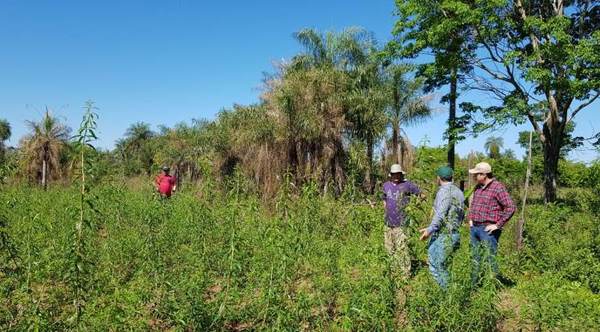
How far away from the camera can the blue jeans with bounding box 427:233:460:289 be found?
13.1 ft

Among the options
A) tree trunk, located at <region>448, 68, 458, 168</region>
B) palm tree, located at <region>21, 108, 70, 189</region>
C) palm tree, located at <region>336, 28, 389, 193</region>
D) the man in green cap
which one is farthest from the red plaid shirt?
palm tree, located at <region>21, 108, 70, 189</region>

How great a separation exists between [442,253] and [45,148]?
75.2 feet

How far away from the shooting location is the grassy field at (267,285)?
3.49 m

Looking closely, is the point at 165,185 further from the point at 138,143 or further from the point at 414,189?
the point at 138,143

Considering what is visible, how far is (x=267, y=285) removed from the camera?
12.9 ft

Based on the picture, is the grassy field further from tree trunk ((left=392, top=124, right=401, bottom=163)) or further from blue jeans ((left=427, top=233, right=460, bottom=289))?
tree trunk ((left=392, top=124, right=401, bottom=163))

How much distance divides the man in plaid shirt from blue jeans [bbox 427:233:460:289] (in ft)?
2.05

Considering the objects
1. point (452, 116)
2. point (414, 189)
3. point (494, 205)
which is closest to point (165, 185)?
point (414, 189)

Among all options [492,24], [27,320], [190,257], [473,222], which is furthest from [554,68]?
[27,320]

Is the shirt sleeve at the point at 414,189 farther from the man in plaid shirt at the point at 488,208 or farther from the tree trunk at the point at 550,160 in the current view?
the tree trunk at the point at 550,160

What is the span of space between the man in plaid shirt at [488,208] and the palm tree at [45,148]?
21415mm

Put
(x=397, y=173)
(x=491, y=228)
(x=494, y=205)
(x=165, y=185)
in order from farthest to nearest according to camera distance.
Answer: (x=165, y=185), (x=397, y=173), (x=494, y=205), (x=491, y=228)

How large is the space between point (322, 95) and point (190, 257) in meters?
10.8

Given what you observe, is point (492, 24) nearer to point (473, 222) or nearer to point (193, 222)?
point (473, 222)
